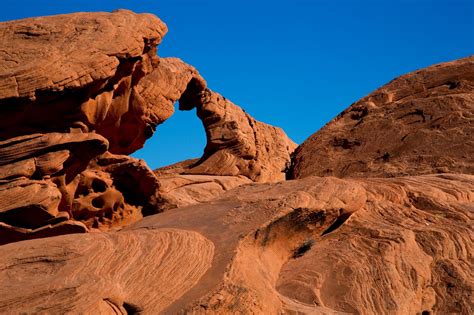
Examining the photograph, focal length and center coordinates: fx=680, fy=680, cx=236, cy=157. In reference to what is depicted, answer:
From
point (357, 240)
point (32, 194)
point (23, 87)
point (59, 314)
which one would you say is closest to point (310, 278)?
point (357, 240)

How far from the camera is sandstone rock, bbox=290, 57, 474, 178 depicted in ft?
50.4

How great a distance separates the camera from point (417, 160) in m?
15.5

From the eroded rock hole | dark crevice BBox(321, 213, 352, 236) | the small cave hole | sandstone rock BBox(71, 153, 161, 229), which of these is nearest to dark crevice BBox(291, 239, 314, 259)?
dark crevice BBox(321, 213, 352, 236)

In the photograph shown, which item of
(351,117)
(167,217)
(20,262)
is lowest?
(20,262)

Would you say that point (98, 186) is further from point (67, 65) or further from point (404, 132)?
point (404, 132)

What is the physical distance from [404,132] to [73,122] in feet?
26.9

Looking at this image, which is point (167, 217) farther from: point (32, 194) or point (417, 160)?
point (417, 160)

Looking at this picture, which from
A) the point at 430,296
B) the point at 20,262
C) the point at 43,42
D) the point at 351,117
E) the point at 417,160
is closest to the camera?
the point at 20,262

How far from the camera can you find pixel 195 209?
1093 centimetres

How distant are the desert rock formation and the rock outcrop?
0.03 metres

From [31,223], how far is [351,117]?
33.7ft

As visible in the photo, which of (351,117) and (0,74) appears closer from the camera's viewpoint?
(0,74)

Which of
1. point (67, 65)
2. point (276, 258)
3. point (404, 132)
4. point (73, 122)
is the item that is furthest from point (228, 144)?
point (276, 258)

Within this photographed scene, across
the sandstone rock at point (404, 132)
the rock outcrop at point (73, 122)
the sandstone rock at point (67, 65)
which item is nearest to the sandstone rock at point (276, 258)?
the rock outcrop at point (73, 122)
